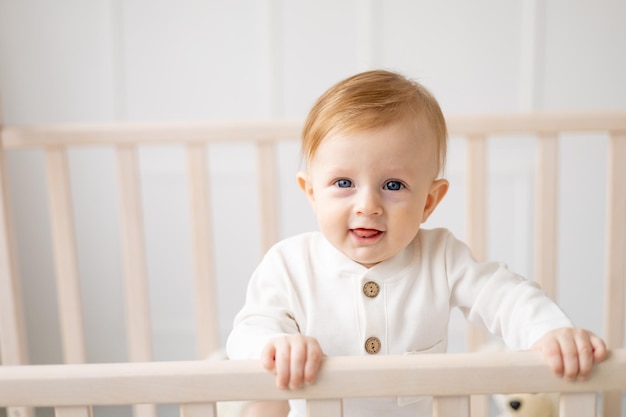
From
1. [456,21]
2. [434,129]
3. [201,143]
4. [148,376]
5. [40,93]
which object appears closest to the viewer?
[148,376]

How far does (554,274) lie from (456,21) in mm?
785

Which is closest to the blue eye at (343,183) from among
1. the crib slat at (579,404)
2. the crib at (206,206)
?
the crib slat at (579,404)

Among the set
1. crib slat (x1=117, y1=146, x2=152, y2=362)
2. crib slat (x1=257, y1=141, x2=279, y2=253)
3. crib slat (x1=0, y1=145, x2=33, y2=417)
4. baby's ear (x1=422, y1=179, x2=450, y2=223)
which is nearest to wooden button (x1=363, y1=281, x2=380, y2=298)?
baby's ear (x1=422, y1=179, x2=450, y2=223)

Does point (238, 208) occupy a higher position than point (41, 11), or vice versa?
point (41, 11)

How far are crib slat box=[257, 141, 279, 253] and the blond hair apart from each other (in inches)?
18.3

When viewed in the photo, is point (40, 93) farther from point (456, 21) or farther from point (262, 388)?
point (262, 388)

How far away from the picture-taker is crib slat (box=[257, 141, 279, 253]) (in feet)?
4.75

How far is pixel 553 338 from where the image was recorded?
80 cm

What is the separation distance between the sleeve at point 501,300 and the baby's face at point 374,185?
0.11m

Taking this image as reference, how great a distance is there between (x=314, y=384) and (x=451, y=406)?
14cm

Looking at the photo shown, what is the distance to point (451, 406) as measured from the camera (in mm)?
773

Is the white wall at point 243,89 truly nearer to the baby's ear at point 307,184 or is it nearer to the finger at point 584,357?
the baby's ear at point 307,184

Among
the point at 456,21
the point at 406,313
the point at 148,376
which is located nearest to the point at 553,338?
the point at 406,313

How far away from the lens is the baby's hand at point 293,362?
0.75 m
